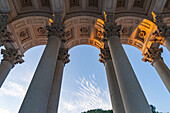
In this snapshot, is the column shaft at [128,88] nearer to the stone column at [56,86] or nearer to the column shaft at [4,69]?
the stone column at [56,86]

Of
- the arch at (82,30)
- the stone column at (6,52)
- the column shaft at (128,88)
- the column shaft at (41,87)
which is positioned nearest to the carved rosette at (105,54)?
the arch at (82,30)

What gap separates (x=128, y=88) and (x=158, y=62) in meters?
12.2

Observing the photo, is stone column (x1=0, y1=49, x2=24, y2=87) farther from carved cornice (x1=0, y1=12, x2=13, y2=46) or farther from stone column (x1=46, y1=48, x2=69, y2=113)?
stone column (x1=46, y1=48, x2=69, y2=113)

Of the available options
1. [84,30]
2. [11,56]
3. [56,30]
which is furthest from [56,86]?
[84,30]

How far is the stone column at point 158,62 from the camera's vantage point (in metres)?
16.5

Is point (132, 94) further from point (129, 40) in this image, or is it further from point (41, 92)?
point (129, 40)

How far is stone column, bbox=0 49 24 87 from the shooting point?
16.4 m

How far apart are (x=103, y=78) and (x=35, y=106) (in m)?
46.0

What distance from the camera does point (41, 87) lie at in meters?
8.73

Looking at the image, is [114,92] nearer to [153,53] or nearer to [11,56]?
[153,53]

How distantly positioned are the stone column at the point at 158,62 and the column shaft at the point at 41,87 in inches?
539

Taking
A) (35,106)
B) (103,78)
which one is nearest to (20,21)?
(35,106)

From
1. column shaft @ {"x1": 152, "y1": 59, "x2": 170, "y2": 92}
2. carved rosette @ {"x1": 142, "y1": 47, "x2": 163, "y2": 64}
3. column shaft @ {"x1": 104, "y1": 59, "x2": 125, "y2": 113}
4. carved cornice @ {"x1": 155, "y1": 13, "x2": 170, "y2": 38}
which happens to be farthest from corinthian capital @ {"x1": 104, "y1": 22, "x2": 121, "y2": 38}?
column shaft @ {"x1": 152, "y1": 59, "x2": 170, "y2": 92}

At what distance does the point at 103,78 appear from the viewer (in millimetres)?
52062
